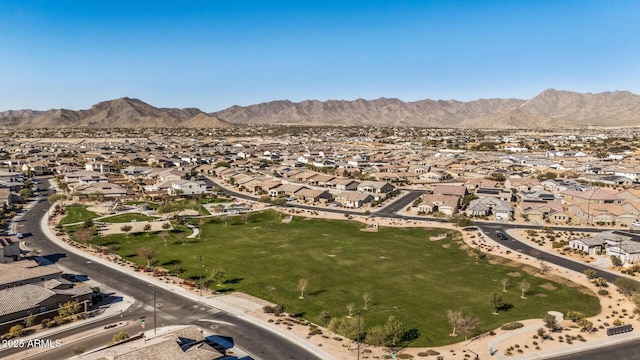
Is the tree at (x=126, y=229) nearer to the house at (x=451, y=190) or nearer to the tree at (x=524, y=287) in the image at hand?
the tree at (x=524, y=287)

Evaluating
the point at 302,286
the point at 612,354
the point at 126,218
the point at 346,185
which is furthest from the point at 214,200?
the point at 612,354

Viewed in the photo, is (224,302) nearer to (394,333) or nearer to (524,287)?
(394,333)

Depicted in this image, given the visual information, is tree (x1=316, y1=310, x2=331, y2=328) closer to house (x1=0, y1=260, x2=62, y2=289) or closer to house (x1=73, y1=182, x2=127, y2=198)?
house (x1=0, y1=260, x2=62, y2=289)

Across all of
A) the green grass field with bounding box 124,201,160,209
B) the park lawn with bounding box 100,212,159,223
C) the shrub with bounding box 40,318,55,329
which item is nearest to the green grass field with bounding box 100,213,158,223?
the park lawn with bounding box 100,212,159,223

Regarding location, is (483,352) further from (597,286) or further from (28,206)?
(28,206)

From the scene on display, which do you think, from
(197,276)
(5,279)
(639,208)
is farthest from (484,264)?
(5,279)
